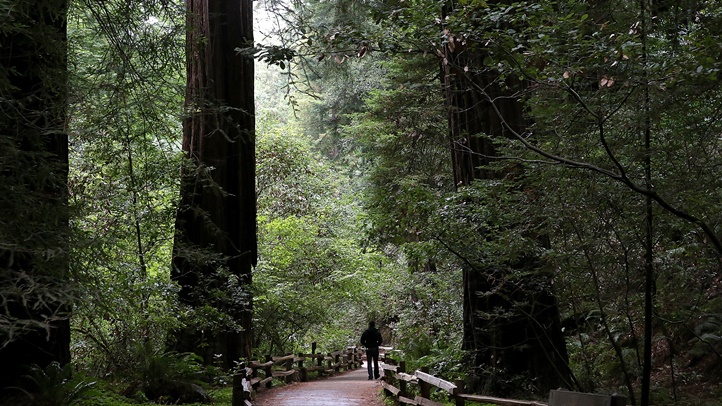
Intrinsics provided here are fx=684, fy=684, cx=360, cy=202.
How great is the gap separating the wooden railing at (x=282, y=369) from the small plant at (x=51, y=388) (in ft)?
8.63

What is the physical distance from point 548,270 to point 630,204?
47.8 inches

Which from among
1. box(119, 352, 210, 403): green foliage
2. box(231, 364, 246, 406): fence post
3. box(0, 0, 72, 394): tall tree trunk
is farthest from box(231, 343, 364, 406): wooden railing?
box(0, 0, 72, 394): tall tree trunk

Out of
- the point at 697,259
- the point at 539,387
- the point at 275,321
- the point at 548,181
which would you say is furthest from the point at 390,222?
the point at 275,321

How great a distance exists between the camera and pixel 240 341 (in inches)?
525

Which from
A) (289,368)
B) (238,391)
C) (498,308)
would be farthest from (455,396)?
(289,368)

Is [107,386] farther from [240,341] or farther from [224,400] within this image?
[240,341]

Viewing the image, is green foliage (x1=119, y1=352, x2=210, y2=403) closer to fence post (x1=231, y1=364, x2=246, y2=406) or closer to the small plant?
fence post (x1=231, y1=364, x2=246, y2=406)

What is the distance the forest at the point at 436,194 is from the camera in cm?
605

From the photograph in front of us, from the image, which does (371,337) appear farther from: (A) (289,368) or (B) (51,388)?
(B) (51,388)

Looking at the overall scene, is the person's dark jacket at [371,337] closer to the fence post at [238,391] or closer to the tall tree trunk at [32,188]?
the fence post at [238,391]

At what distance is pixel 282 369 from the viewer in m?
20.7

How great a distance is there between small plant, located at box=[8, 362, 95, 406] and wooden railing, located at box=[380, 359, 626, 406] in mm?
4418

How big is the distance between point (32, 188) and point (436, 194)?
6.58 metres

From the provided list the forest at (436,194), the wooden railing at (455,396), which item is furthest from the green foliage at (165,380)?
the wooden railing at (455,396)
